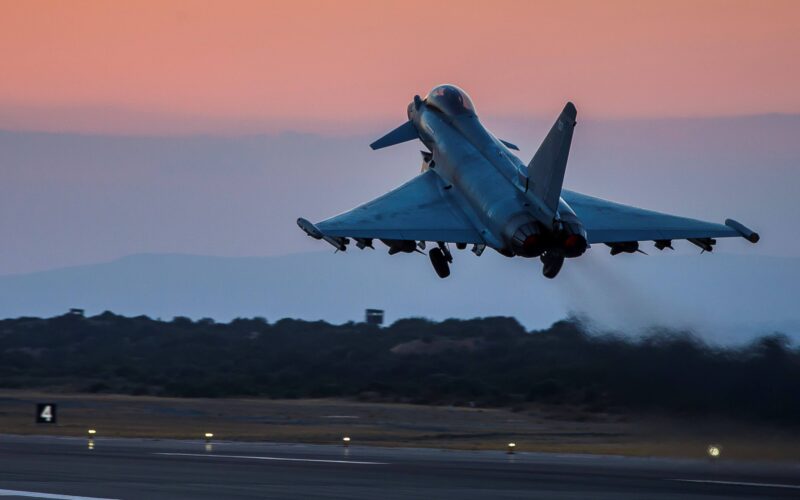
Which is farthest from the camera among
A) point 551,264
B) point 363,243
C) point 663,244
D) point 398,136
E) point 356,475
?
point 398,136

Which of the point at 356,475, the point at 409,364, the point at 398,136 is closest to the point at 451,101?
the point at 398,136

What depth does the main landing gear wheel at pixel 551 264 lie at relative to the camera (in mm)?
35531

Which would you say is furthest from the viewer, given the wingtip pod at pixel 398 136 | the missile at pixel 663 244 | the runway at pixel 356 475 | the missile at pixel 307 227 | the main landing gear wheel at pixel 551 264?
the wingtip pod at pixel 398 136

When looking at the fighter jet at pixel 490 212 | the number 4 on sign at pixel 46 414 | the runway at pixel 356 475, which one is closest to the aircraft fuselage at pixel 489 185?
the fighter jet at pixel 490 212

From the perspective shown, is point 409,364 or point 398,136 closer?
point 398,136

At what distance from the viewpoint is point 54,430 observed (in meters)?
47.4

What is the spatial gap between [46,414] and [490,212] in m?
20.8

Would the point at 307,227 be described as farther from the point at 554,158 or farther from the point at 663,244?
the point at 663,244

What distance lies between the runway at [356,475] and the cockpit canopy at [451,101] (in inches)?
408

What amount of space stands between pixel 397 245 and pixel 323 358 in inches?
1718

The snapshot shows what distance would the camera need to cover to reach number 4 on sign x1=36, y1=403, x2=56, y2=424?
161 feet

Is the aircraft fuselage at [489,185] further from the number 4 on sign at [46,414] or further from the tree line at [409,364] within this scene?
the number 4 on sign at [46,414]

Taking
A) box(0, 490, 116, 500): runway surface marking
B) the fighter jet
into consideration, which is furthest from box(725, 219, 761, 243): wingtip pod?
box(0, 490, 116, 500): runway surface marking

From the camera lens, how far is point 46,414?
162ft
